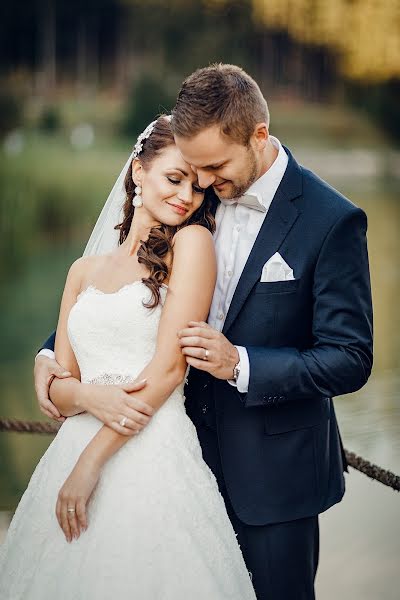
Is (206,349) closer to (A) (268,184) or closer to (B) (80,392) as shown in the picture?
(B) (80,392)

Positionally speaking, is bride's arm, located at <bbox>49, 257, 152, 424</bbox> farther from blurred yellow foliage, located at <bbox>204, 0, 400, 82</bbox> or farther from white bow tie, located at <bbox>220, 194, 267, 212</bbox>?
blurred yellow foliage, located at <bbox>204, 0, 400, 82</bbox>

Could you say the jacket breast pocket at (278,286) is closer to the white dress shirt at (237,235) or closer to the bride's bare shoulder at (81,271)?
the white dress shirt at (237,235)

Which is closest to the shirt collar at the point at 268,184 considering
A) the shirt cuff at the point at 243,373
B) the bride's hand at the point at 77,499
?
the shirt cuff at the point at 243,373

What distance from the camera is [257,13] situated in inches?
416

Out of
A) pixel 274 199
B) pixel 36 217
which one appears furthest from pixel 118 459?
pixel 36 217

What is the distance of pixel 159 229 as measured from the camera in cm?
236

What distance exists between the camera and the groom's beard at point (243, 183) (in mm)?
2281

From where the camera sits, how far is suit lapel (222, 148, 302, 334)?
2.29m

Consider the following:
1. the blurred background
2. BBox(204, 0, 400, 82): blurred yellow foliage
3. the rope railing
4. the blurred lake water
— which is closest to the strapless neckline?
the rope railing

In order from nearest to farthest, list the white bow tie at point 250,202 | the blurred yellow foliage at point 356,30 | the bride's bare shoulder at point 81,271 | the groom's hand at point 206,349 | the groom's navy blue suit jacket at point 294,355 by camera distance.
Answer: the groom's hand at point 206,349 < the groom's navy blue suit jacket at point 294,355 < the white bow tie at point 250,202 < the bride's bare shoulder at point 81,271 < the blurred yellow foliage at point 356,30

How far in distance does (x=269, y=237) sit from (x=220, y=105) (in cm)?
34

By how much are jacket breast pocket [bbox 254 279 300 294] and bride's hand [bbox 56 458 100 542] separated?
22.6 inches

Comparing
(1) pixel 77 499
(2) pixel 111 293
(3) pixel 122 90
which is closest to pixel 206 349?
(2) pixel 111 293

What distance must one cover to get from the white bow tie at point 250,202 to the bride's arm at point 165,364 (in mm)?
179
